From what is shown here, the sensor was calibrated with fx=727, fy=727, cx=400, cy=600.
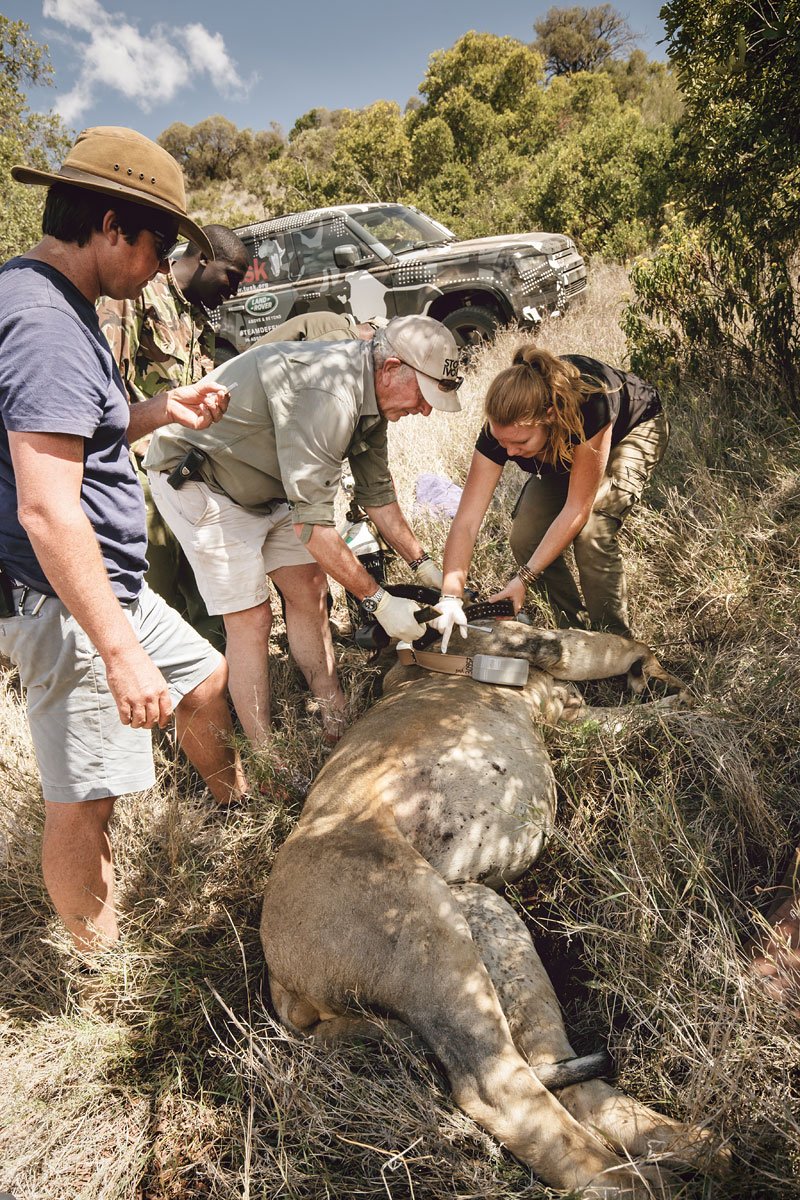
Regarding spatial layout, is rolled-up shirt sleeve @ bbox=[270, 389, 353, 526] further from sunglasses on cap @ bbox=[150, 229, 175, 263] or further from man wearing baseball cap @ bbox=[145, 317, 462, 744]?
sunglasses on cap @ bbox=[150, 229, 175, 263]

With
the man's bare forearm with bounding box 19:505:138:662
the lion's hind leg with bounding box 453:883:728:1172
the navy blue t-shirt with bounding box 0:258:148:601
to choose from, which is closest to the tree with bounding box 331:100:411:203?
the navy blue t-shirt with bounding box 0:258:148:601

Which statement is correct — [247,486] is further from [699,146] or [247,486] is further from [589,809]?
[699,146]

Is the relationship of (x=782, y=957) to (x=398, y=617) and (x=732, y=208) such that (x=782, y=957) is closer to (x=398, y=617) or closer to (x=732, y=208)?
(x=398, y=617)

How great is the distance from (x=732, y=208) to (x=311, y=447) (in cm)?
270

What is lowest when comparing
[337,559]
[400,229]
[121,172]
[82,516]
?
[337,559]

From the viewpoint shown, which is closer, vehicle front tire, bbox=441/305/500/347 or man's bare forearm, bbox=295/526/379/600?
man's bare forearm, bbox=295/526/379/600

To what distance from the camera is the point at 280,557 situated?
340 cm

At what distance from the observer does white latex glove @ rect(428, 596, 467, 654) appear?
2902 millimetres

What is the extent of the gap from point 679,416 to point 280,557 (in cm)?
258

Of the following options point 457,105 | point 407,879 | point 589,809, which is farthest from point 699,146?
point 457,105

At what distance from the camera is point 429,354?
279 cm

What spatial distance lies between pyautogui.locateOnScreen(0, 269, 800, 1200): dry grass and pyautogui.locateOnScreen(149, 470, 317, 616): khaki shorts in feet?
1.97

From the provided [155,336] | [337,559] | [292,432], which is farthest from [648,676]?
[155,336]

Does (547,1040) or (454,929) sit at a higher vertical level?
(454,929)
